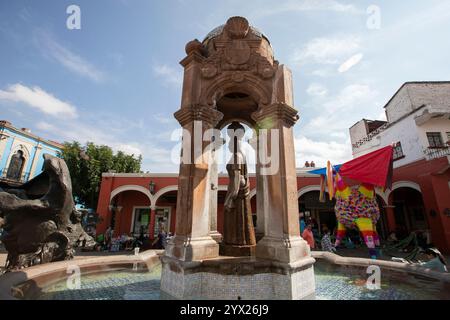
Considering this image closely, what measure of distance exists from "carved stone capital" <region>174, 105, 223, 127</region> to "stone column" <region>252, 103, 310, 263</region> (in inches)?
32.8

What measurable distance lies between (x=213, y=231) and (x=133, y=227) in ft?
48.4

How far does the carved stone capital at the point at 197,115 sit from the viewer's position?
370 centimetres

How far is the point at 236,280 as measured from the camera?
285 centimetres

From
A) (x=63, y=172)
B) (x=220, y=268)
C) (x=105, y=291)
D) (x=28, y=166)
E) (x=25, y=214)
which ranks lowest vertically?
(x=105, y=291)

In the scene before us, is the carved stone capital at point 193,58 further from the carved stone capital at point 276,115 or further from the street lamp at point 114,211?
the street lamp at point 114,211

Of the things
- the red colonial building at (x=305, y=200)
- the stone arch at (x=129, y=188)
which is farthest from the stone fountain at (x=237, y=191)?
the stone arch at (x=129, y=188)

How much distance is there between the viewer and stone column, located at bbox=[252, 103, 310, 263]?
3.16 meters

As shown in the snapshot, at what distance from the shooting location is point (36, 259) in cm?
494

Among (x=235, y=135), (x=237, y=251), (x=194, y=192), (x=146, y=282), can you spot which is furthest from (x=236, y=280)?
(x=235, y=135)

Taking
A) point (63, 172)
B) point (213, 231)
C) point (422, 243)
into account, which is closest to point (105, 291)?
point (213, 231)
